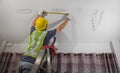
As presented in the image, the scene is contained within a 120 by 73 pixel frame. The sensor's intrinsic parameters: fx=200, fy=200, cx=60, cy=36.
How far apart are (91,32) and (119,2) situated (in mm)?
704

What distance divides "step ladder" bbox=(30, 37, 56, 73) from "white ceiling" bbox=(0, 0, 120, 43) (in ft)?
2.25

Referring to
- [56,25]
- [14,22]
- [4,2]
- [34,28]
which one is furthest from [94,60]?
[4,2]

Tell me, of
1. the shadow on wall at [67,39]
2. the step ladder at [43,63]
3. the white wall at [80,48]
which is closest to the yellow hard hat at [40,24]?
the step ladder at [43,63]

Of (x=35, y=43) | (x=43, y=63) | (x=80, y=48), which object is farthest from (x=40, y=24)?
(x=80, y=48)

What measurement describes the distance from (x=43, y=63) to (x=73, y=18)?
0.87 m

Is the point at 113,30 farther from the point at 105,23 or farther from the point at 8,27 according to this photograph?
the point at 8,27

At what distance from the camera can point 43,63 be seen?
2.73m

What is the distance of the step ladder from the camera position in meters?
2.52

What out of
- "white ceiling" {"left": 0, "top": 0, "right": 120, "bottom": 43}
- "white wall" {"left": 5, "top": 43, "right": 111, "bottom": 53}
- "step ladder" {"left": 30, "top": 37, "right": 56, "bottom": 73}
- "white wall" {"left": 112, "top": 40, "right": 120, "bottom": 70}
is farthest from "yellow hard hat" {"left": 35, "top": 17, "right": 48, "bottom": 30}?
"white wall" {"left": 112, "top": 40, "right": 120, "bottom": 70}

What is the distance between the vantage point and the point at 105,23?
318 centimetres

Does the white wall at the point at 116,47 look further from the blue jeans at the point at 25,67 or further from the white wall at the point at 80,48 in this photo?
the blue jeans at the point at 25,67

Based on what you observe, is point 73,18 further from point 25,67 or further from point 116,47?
point 25,67

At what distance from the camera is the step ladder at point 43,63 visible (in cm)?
252

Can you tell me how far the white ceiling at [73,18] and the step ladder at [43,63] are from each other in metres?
0.69
